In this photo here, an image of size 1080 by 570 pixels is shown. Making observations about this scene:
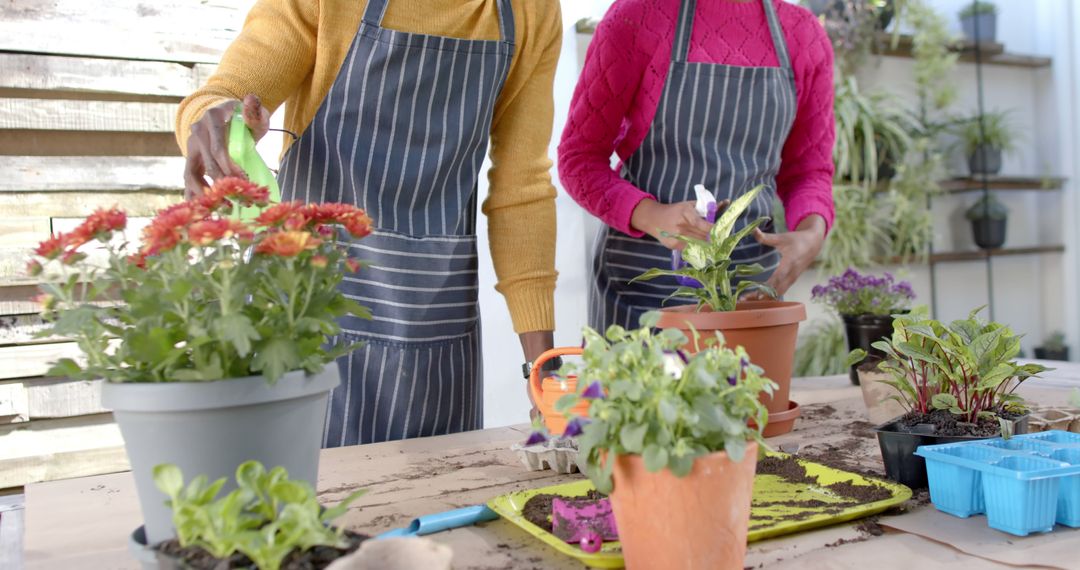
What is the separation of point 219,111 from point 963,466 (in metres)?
0.92

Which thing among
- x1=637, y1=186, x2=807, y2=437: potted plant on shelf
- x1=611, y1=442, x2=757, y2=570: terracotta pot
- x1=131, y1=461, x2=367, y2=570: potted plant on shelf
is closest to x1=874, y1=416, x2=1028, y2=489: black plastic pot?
x1=637, y1=186, x2=807, y2=437: potted plant on shelf

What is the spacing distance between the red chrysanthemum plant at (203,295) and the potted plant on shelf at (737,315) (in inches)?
22.8

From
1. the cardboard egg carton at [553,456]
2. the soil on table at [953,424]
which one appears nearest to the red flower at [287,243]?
the cardboard egg carton at [553,456]

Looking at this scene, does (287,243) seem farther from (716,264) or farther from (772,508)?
(716,264)

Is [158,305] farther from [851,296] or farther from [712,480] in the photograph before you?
[851,296]

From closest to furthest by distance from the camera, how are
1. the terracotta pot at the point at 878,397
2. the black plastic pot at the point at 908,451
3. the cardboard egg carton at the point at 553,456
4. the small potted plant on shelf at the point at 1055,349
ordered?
the black plastic pot at the point at 908,451
the cardboard egg carton at the point at 553,456
the terracotta pot at the point at 878,397
the small potted plant on shelf at the point at 1055,349

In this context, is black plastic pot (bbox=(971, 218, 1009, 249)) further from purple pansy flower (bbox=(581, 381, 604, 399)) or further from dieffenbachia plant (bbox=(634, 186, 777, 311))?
purple pansy flower (bbox=(581, 381, 604, 399))

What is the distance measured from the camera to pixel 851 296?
179cm

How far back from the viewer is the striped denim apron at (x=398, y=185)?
4.72 feet

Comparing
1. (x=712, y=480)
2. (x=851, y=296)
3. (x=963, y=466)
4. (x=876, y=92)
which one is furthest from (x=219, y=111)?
(x=876, y=92)

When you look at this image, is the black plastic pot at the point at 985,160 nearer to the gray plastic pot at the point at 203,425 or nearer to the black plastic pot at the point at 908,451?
the black plastic pot at the point at 908,451

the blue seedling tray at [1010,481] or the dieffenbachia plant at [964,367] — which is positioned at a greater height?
the dieffenbachia plant at [964,367]

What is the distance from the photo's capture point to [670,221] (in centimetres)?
154

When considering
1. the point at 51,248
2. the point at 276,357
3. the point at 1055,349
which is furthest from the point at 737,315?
the point at 1055,349
